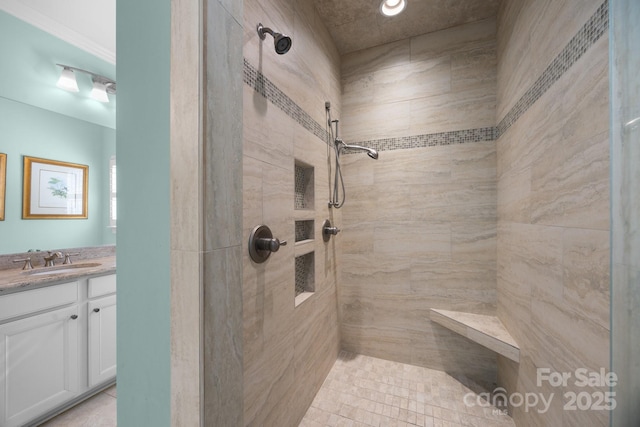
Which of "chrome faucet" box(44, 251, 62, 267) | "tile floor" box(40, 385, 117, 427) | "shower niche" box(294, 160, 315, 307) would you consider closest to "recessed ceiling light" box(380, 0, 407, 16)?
"shower niche" box(294, 160, 315, 307)

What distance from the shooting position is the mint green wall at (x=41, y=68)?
1.49 meters

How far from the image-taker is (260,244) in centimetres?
96

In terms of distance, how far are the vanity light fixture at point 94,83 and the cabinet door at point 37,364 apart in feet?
5.47

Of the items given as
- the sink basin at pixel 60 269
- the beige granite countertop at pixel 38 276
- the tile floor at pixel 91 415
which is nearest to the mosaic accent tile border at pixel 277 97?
the beige granite countertop at pixel 38 276

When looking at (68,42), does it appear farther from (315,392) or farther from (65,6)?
(315,392)

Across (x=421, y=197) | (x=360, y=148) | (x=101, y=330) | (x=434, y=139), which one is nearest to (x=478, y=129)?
(x=434, y=139)

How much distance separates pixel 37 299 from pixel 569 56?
285 centimetres

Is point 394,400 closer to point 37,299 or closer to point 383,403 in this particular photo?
point 383,403

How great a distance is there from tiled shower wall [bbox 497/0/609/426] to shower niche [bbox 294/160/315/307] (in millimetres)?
1141

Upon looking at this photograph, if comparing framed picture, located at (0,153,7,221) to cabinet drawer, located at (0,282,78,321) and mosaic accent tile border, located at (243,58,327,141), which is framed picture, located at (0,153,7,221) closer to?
cabinet drawer, located at (0,282,78,321)

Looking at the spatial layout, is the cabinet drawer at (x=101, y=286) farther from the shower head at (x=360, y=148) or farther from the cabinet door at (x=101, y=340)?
the shower head at (x=360, y=148)

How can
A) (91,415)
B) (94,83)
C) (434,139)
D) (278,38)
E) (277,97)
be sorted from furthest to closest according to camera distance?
(94,83) < (434,139) < (91,415) < (277,97) < (278,38)

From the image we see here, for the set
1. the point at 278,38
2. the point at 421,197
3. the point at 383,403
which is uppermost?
the point at 278,38

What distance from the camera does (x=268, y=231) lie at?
103 cm
